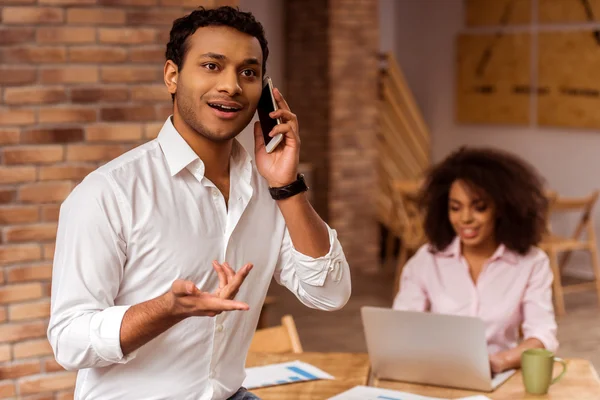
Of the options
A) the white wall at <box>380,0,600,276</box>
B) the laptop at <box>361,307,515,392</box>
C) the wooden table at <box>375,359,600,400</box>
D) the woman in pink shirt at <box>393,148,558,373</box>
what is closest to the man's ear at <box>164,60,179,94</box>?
the laptop at <box>361,307,515,392</box>

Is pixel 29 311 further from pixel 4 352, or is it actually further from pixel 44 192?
pixel 44 192

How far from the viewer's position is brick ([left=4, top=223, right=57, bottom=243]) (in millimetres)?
3016

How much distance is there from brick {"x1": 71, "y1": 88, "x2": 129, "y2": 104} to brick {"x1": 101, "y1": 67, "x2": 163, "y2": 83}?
0.04 meters

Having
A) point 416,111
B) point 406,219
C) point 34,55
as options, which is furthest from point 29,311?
point 416,111

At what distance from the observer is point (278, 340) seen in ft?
8.67

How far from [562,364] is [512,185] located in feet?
2.50

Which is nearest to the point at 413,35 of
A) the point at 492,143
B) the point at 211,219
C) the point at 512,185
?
the point at 492,143

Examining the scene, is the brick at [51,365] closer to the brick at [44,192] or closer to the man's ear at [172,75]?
the brick at [44,192]

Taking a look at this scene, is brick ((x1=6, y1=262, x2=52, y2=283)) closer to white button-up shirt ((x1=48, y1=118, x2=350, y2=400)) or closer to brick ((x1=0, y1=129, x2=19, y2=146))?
brick ((x1=0, y1=129, x2=19, y2=146))

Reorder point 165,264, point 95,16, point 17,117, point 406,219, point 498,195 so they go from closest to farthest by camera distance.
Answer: point 165,264
point 498,195
point 17,117
point 95,16
point 406,219

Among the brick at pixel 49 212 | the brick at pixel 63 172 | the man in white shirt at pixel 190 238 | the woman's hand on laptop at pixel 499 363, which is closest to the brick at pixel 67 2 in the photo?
the brick at pixel 63 172

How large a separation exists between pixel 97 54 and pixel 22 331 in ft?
3.26

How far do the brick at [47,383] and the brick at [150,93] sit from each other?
3.31 ft

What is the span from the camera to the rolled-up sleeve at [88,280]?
1.48m
